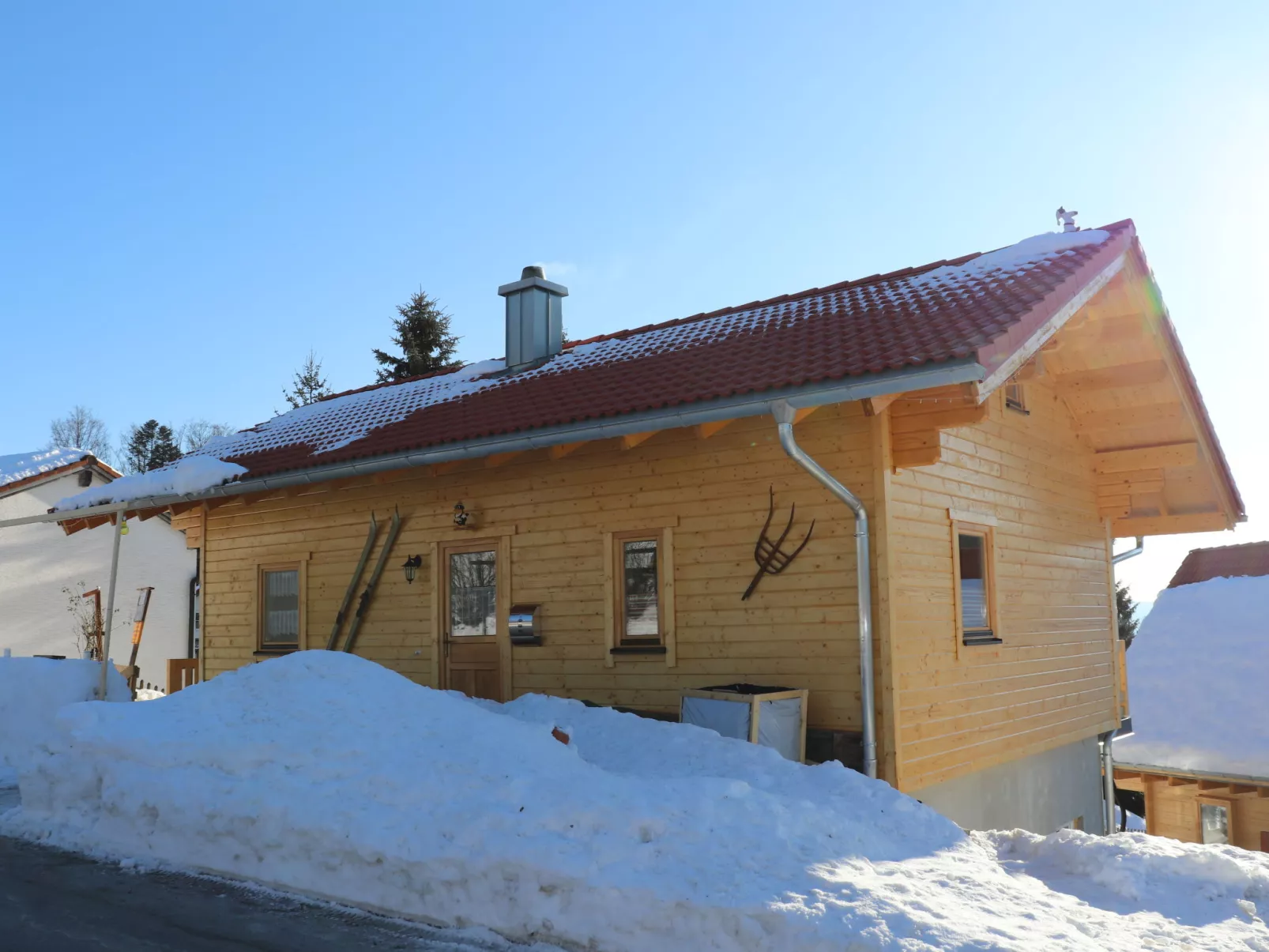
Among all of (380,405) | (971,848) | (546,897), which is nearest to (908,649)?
(971,848)

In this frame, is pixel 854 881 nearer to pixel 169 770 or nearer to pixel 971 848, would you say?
pixel 971 848

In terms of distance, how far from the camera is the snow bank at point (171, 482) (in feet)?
41.7

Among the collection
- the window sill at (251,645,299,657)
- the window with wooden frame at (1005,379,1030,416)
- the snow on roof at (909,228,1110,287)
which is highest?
the snow on roof at (909,228,1110,287)

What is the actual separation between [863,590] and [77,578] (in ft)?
78.6

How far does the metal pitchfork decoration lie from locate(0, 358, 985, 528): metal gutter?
945 mm

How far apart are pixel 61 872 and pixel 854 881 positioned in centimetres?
496

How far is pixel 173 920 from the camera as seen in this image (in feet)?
19.3

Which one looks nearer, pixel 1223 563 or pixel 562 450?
pixel 562 450

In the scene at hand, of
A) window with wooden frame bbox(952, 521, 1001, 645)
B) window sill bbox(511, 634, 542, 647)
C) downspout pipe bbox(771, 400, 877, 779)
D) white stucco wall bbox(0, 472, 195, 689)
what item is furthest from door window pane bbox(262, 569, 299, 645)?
white stucco wall bbox(0, 472, 195, 689)

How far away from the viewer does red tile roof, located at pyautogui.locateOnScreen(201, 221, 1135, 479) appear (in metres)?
8.38

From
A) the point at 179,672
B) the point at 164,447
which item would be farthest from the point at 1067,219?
the point at 164,447

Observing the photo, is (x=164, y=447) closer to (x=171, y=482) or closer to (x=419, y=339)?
(x=419, y=339)

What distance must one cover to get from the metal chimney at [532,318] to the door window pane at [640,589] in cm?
426

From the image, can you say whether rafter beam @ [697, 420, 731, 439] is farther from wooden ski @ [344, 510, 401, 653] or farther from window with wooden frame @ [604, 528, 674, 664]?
wooden ski @ [344, 510, 401, 653]
